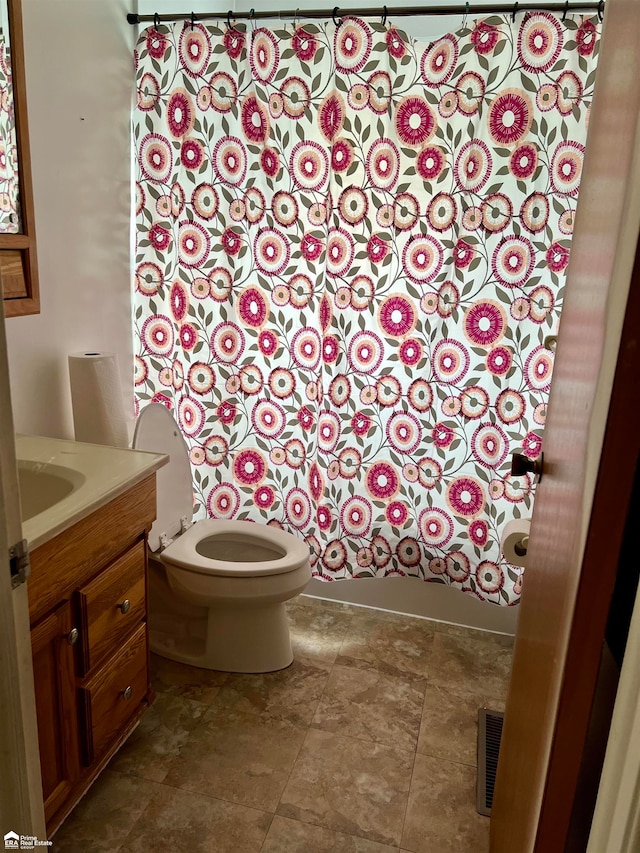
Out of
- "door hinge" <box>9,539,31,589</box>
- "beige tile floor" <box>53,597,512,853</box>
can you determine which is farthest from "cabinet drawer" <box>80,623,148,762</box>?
"door hinge" <box>9,539,31,589</box>

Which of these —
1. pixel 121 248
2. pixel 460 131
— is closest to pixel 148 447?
pixel 121 248

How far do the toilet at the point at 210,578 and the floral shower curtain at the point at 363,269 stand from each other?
236 mm

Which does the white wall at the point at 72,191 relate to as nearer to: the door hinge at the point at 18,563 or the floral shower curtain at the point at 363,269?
the floral shower curtain at the point at 363,269

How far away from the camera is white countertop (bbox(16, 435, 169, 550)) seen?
4.09 feet

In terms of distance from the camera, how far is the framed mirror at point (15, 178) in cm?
158

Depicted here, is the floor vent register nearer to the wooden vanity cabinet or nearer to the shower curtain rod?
the wooden vanity cabinet

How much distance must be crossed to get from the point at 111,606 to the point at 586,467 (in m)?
1.20

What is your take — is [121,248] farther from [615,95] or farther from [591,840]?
[591,840]

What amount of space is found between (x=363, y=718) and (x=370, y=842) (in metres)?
0.42

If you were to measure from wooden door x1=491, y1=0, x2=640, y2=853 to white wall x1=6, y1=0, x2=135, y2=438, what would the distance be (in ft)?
4.67

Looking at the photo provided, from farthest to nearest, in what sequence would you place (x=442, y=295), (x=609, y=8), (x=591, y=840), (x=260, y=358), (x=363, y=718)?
(x=260, y=358) → (x=442, y=295) → (x=363, y=718) → (x=609, y=8) → (x=591, y=840)

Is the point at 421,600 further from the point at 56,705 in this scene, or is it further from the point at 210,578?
the point at 56,705

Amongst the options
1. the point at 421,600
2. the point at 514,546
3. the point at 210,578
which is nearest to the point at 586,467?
the point at 514,546

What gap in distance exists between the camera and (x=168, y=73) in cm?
213
